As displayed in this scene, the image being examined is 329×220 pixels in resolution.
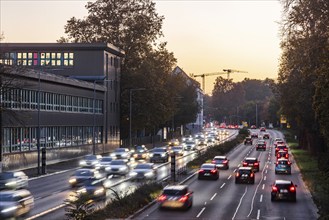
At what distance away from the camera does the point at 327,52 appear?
32.2 meters

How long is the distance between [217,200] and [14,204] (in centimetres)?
1454

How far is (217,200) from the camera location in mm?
37562

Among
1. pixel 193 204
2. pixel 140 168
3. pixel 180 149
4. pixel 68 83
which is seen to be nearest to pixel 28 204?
pixel 193 204

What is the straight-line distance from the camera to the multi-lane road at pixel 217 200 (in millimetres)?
30969

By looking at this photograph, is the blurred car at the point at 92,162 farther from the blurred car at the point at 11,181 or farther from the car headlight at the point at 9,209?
the car headlight at the point at 9,209

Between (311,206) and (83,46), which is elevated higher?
(83,46)

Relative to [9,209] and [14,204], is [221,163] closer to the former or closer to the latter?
[14,204]

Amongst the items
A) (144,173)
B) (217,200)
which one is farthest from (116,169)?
(217,200)

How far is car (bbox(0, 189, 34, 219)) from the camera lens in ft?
87.3

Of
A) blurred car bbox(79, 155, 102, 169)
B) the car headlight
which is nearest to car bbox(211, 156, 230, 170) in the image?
blurred car bbox(79, 155, 102, 169)

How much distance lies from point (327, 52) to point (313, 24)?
9.34 feet

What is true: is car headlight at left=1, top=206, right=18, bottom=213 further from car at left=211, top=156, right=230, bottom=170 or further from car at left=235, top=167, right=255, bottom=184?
car at left=211, top=156, right=230, bottom=170

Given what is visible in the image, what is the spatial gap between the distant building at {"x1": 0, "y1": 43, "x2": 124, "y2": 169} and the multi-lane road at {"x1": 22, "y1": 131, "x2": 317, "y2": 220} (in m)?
6.58

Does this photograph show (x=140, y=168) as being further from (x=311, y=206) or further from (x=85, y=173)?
(x=311, y=206)
